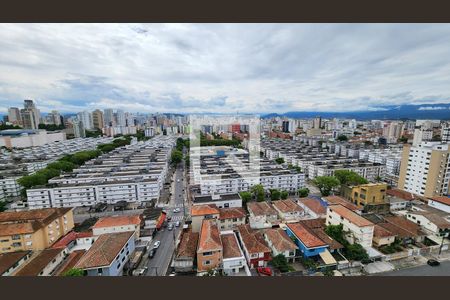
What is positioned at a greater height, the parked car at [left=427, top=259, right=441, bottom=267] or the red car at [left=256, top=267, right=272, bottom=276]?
the parked car at [left=427, top=259, right=441, bottom=267]

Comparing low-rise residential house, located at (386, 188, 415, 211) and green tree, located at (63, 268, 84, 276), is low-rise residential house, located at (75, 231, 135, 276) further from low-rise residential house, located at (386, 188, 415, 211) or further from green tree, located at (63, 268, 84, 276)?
low-rise residential house, located at (386, 188, 415, 211)

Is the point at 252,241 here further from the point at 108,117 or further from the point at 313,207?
the point at 108,117

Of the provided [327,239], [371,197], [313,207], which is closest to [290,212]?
[313,207]

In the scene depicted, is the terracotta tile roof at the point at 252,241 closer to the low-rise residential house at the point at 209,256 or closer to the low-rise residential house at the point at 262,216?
the low-rise residential house at the point at 262,216

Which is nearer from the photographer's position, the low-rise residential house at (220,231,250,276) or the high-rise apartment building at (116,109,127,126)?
the low-rise residential house at (220,231,250,276)

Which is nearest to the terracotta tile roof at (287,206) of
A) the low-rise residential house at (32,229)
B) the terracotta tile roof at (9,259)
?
the low-rise residential house at (32,229)

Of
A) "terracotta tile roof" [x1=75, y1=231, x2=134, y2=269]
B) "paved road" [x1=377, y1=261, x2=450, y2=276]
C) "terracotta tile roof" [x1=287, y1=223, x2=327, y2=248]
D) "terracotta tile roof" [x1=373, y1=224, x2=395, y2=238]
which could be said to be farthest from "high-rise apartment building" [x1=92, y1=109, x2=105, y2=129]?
"paved road" [x1=377, y1=261, x2=450, y2=276]
